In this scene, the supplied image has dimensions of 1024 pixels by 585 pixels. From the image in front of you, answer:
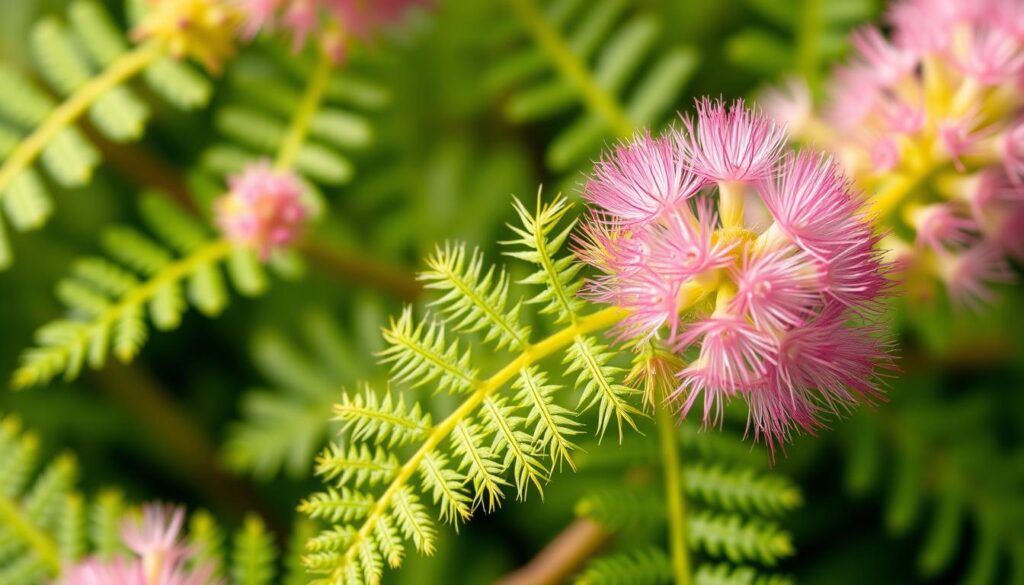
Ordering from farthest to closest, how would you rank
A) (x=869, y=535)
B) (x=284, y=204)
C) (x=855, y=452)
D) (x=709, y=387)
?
(x=869, y=535), (x=855, y=452), (x=284, y=204), (x=709, y=387)

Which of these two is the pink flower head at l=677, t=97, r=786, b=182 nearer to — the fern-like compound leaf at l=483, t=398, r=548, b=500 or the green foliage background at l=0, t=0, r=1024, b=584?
the fern-like compound leaf at l=483, t=398, r=548, b=500

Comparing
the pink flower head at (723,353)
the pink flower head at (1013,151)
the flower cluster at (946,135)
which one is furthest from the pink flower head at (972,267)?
the pink flower head at (723,353)

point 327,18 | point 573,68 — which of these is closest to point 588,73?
point 573,68

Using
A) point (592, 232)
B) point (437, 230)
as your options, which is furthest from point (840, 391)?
point (437, 230)

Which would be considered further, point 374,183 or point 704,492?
point 374,183

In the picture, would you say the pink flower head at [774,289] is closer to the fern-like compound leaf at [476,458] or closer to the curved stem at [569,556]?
the fern-like compound leaf at [476,458]

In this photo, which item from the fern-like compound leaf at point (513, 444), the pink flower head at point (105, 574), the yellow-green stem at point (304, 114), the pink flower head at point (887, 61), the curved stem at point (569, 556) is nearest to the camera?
the fern-like compound leaf at point (513, 444)

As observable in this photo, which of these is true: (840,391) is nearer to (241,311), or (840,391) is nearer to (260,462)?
(260,462)
